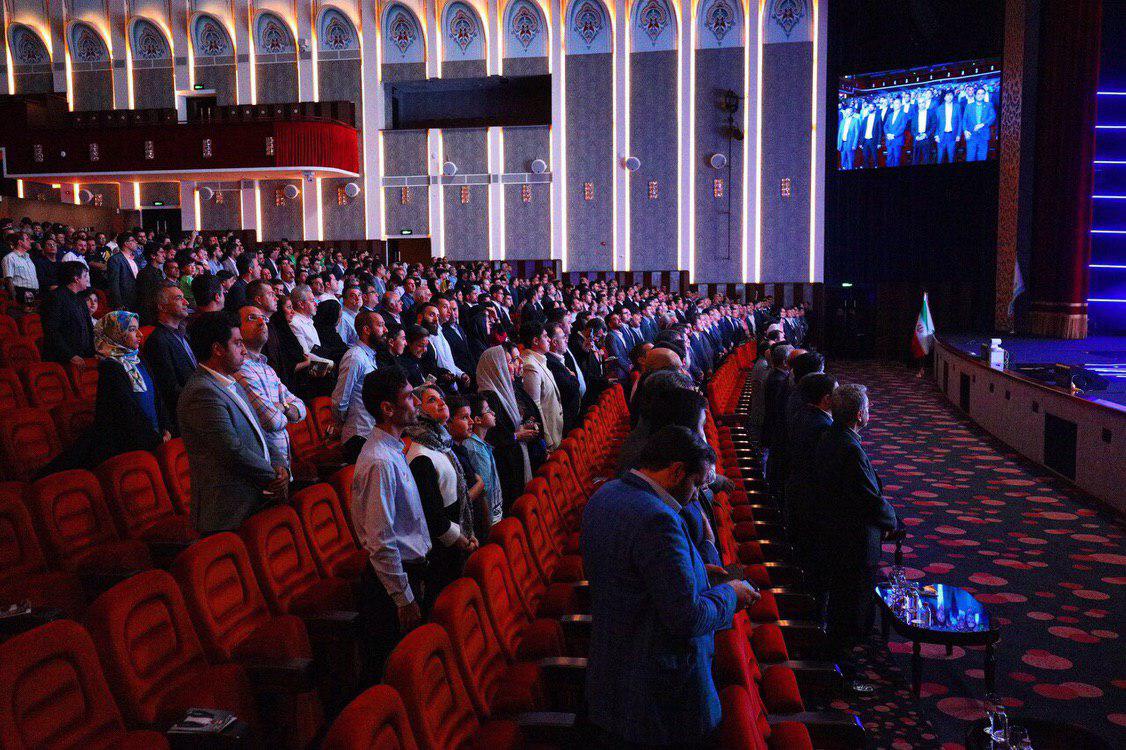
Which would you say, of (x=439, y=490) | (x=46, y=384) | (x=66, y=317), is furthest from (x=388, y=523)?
(x=66, y=317)

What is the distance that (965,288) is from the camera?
16.0m

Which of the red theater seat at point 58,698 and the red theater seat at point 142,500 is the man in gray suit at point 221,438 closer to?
the red theater seat at point 142,500

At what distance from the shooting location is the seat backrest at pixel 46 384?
460cm

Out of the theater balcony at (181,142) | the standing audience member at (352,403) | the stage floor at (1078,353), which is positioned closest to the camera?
the standing audience member at (352,403)

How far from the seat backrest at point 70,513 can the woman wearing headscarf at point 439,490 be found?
1.23 metres

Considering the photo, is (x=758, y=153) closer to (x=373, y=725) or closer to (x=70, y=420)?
(x=70, y=420)

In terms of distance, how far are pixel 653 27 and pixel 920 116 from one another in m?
5.34

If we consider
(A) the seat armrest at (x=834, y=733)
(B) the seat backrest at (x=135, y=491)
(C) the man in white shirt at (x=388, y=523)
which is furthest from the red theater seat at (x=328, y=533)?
(A) the seat armrest at (x=834, y=733)

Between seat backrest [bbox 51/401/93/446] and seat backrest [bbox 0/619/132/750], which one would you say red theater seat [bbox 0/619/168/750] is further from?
seat backrest [bbox 51/401/93/446]

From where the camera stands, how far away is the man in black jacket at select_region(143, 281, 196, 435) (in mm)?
3652

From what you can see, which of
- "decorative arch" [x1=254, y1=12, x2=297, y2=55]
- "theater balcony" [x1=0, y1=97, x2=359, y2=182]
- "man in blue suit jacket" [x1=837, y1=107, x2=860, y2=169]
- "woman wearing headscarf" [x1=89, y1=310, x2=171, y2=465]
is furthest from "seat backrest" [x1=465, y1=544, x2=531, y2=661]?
"decorative arch" [x1=254, y1=12, x2=297, y2=55]

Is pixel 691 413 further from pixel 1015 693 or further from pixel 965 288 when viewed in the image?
pixel 965 288

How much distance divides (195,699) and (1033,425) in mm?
7125

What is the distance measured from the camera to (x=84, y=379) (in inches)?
197
